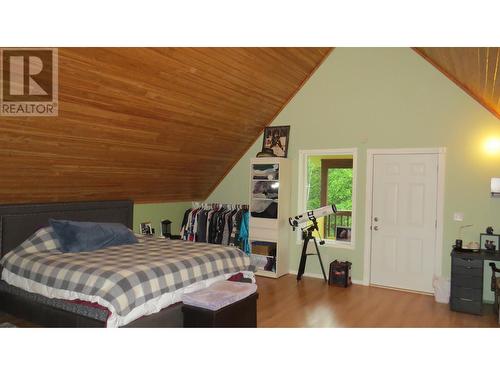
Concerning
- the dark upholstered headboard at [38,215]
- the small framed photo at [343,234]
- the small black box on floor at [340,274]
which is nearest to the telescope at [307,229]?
the small black box on floor at [340,274]

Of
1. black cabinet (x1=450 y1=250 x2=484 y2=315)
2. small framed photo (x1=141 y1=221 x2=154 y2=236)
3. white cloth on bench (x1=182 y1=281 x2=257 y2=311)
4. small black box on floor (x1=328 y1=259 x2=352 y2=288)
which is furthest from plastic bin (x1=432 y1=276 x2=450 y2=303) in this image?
small framed photo (x1=141 y1=221 x2=154 y2=236)

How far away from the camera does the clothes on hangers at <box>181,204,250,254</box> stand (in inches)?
237

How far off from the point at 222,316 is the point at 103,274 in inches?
41.1

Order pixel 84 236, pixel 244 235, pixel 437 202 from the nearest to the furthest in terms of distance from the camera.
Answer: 1. pixel 84 236
2. pixel 437 202
3. pixel 244 235

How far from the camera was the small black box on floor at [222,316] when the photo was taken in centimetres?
317

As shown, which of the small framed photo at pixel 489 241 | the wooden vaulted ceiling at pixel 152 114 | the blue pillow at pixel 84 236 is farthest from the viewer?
the small framed photo at pixel 489 241

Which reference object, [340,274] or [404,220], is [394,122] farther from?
[340,274]

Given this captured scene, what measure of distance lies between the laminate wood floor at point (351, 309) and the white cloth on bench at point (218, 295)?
0.59 meters

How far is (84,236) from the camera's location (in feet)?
13.8

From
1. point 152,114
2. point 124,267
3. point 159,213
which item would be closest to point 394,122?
point 152,114

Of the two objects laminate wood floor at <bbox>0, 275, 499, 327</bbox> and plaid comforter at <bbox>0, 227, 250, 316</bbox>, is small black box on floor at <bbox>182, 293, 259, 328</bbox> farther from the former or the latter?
laminate wood floor at <bbox>0, 275, 499, 327</bbox>

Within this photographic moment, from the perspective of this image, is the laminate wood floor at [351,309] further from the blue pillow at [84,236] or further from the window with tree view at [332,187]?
the blue pillow at [84,236]
